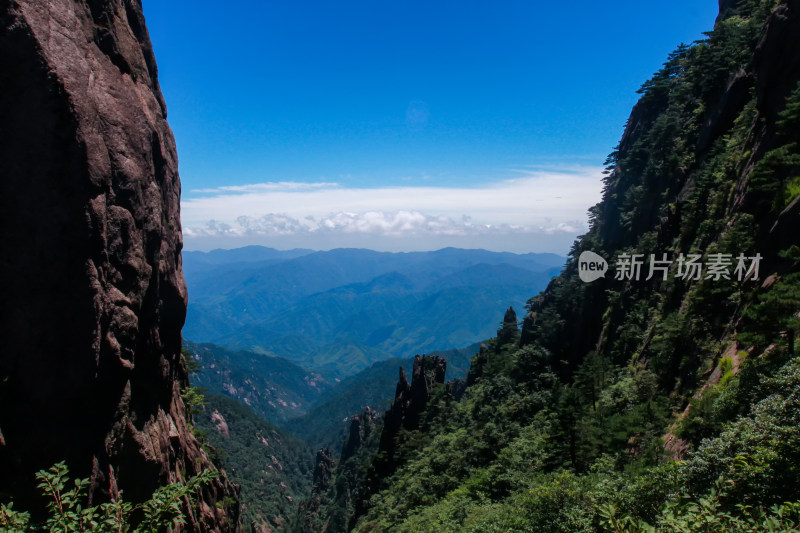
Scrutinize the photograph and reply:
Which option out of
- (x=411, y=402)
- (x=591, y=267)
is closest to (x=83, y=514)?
(x=591, y=267)

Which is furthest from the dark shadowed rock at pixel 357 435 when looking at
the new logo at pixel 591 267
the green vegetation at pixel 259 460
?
the new logo at pixel 591 267

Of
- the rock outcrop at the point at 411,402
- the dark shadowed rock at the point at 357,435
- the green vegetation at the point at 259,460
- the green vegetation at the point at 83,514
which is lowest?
the green vegetation at the point at 259,460

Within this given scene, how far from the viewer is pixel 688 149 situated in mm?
36688

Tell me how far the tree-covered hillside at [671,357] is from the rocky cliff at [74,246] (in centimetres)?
1429

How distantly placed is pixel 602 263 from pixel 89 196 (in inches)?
1768

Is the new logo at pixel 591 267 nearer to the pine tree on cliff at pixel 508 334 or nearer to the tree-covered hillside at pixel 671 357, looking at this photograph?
the tree-covered hillside at pixel 671 357

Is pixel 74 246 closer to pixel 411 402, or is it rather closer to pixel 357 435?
pixel 411 402

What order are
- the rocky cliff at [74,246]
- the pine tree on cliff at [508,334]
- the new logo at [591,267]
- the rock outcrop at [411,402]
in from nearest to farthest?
the rocky cliff at [74,246] → the new logo at [591,267] → the rock outcrop at [411,402] → the pine tree on cliff at [508,334]

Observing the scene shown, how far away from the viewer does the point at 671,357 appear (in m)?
23.1

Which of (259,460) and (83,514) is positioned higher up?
(83,514)

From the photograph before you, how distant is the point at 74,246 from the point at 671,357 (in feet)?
89.5

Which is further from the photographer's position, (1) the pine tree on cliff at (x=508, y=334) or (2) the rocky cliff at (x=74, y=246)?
(1) the pine tree on cliff at (x=508, y=334)

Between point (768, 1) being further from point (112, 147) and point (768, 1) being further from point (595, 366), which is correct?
point (112, 147)

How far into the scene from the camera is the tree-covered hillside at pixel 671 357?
916 cm
